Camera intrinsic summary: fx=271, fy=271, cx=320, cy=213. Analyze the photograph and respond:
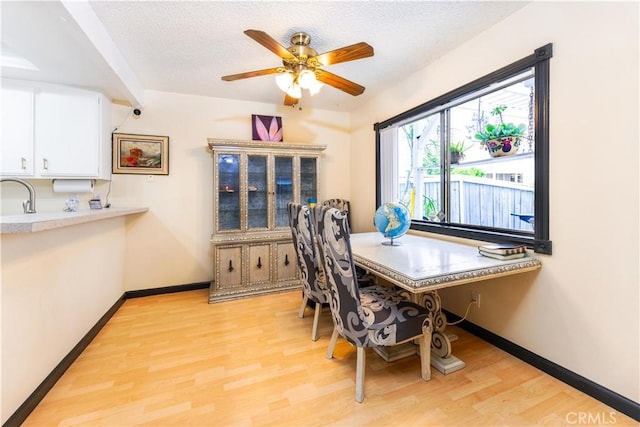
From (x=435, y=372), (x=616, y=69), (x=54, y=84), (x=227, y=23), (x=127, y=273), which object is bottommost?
(x=435, y=372)

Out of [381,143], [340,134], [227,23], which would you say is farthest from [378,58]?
[340,134]

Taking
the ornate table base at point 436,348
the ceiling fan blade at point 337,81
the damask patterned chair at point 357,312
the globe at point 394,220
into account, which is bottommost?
the ornate table base at point 436,348

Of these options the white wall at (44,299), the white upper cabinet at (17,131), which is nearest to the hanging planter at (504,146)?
the white wall at (44,299)

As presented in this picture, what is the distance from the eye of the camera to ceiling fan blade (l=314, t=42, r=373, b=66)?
5.85 feet

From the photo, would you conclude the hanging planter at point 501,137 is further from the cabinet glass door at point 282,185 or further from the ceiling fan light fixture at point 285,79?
the cabinet glass door at point 282,185

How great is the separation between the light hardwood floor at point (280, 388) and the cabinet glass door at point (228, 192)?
1.32 m

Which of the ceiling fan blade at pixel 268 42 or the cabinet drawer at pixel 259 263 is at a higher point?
the ceiling fan blade at pixel 268 42

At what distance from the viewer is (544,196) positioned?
1.75m

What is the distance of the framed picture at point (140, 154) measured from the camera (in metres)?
3.09

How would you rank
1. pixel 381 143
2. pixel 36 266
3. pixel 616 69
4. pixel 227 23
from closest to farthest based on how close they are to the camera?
1. pixel 616 69
2. pixel 36 266
3. pixel 227 23
4. pixel 381 143

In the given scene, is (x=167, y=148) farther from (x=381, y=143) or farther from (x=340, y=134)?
(x=381, y=143)

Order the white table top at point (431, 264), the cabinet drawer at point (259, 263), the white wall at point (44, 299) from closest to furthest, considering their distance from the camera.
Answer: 1. the white wall at point (44, 299)
2. the white table top at point (431, 264)
3. the cabinet drawer at point (259, 263)

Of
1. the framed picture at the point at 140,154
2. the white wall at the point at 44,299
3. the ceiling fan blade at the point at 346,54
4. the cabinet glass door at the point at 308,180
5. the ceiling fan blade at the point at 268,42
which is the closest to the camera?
the white wall at the point at 44,299

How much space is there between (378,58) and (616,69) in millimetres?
1656
